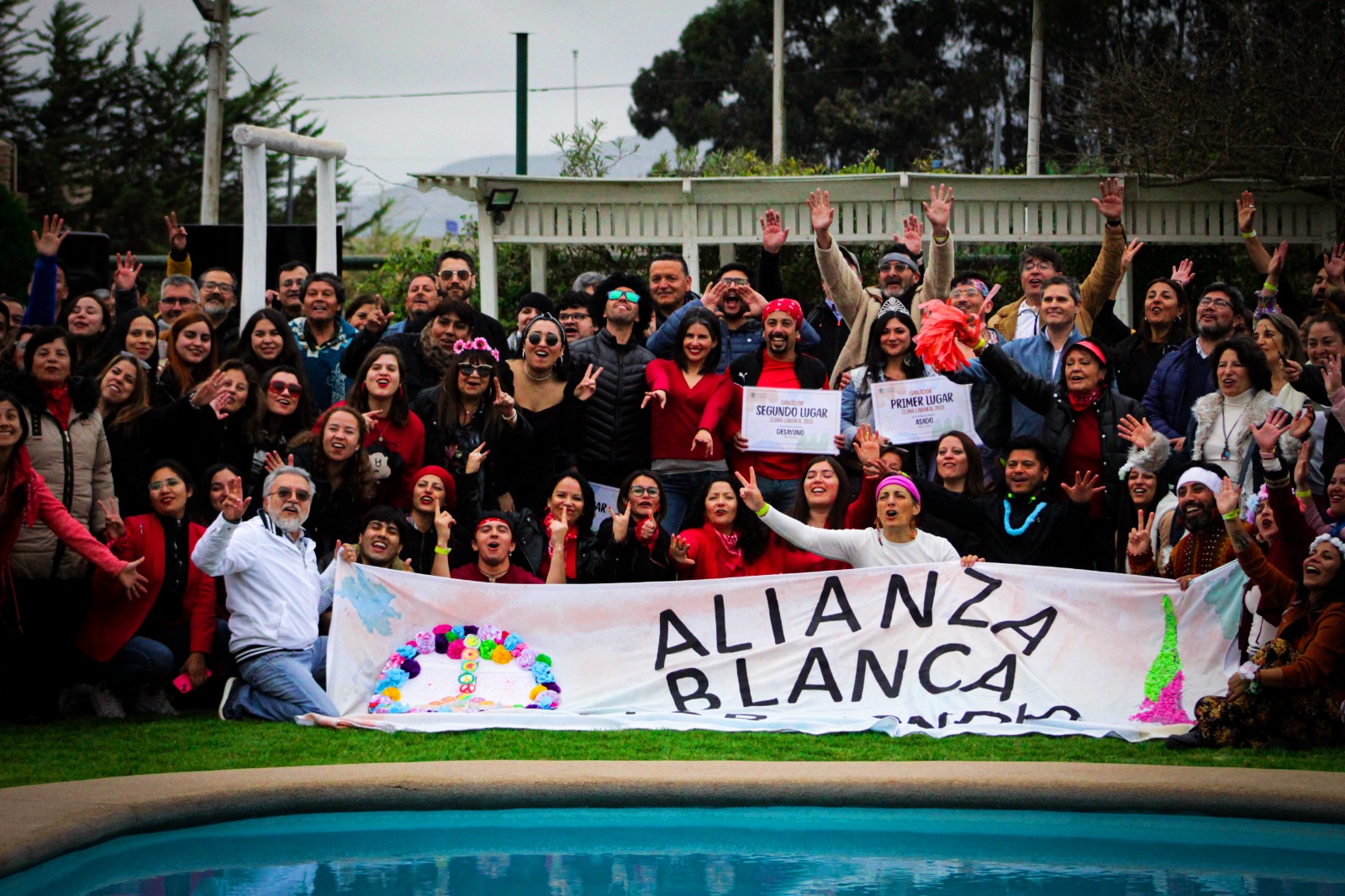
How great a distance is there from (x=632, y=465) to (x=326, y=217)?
5.06 m

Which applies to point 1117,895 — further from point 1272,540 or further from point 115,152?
point 115,152

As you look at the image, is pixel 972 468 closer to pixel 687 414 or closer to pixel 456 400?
pixel 687 414

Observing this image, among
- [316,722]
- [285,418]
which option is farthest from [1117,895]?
[285,418]

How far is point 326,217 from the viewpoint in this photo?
13.6 meters

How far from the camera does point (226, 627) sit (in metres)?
8.99

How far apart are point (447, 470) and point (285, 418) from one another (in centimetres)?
98

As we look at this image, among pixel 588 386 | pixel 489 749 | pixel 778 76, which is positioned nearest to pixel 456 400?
pixel 588 386

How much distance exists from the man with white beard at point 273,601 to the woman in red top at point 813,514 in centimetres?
245

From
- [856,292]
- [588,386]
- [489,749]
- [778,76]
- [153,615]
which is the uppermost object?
[778,76]

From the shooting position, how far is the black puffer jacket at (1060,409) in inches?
364

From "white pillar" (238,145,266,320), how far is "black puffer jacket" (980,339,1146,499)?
16.4ft

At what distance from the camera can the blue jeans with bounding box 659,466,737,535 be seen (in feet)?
31.4

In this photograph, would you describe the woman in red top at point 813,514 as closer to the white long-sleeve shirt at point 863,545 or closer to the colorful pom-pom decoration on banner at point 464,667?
the white long-sleeve shirt at point 863,545

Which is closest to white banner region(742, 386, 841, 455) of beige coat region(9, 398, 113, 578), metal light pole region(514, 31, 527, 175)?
beige coat region(9, 398, 113, 578)
